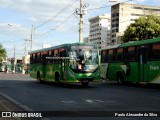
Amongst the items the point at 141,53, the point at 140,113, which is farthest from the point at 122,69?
the point at 140,113

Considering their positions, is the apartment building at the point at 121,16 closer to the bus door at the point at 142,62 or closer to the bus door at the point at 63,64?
the bus door at the point at 63,64

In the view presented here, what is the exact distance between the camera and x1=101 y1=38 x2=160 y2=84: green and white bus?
78.5 feet

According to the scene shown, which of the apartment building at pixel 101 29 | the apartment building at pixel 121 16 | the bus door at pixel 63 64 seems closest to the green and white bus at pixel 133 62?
the bus door at pixel 63 64

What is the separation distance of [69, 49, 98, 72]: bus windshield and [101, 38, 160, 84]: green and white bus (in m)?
2.77

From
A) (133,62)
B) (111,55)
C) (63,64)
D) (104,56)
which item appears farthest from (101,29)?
(63,64)

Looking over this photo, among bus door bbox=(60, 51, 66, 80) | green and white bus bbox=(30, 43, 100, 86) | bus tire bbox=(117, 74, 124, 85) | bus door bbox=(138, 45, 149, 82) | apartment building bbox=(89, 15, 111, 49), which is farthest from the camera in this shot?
apartment building bbox=(89, 15, 111, 49)

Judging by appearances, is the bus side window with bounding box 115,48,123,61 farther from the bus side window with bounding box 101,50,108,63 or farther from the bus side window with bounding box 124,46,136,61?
the bus side window with bounding box 101,50,108,63

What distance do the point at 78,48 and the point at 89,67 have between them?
4.95ft

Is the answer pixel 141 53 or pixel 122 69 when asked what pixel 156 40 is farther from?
pixel 122 69

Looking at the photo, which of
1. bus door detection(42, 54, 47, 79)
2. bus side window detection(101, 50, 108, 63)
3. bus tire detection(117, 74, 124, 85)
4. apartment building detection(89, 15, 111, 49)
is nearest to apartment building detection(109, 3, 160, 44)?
apartment building detection(89, 15, 111, 49)

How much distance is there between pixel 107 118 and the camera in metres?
11.6

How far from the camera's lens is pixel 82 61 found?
25.5 m

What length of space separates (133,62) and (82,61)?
12.2ft

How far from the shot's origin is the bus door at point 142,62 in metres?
24.9
